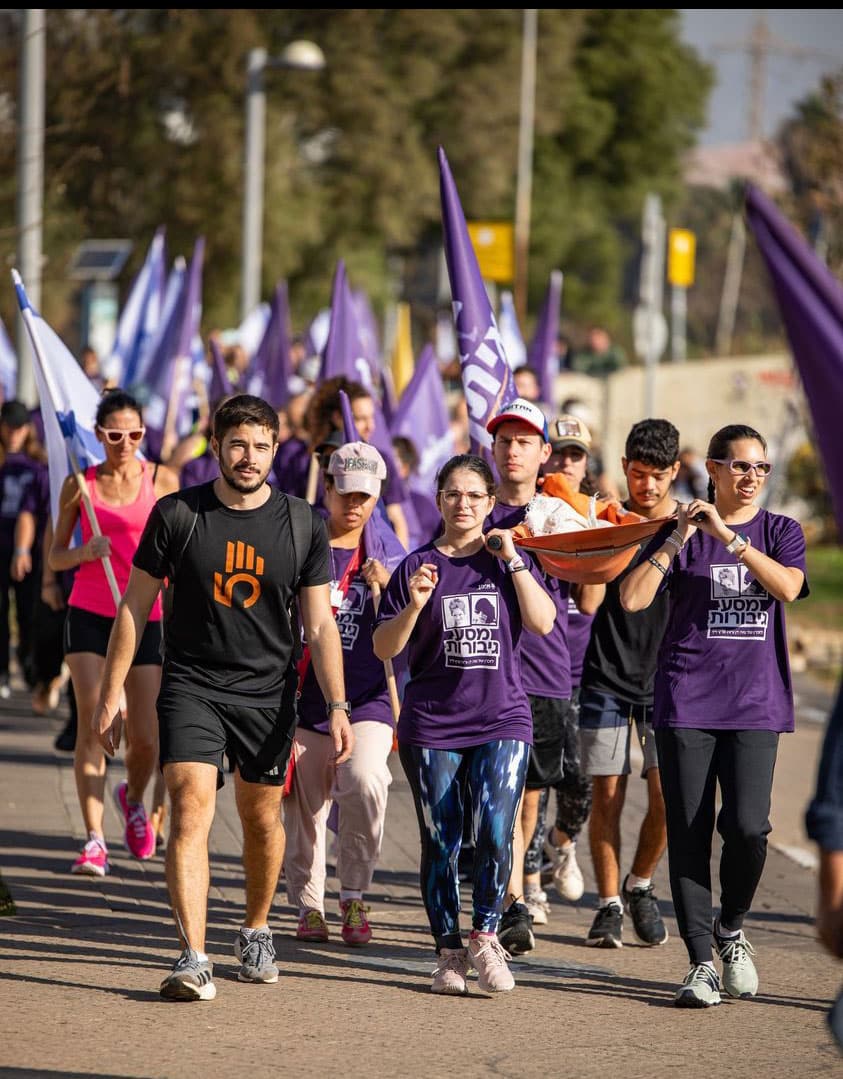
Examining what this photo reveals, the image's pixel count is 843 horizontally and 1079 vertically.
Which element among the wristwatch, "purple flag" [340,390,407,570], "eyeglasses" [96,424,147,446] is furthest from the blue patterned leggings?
"eyeglasses" [96,424,147,446]

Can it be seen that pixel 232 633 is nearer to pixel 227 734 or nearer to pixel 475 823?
pixel 227 734

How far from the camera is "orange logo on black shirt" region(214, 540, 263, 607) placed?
669cm

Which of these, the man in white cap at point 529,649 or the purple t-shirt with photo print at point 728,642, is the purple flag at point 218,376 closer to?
the man in white cap at point 529,649

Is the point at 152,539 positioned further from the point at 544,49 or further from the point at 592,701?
the point at 544,49

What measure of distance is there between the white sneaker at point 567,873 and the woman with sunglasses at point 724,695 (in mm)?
1555

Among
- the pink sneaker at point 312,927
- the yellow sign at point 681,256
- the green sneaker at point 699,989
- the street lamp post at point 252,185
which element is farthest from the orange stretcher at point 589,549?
the yellow sign at point 681,256

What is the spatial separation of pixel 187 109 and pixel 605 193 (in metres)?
26.5

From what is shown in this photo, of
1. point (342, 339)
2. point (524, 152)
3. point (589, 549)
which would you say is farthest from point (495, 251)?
point (589, 549)

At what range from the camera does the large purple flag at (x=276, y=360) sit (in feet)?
57.2

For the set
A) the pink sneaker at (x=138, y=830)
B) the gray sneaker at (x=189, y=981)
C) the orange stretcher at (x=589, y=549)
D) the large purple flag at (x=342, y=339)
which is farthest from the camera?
the large purple flag at (x=342, y=339)

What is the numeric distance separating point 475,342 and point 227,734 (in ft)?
10.1

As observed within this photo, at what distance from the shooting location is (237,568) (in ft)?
22.0

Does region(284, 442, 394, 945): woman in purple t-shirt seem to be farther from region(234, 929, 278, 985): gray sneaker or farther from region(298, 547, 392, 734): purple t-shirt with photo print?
region(234, 929, 278, 985): gray sneaker

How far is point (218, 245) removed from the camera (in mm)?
35688
